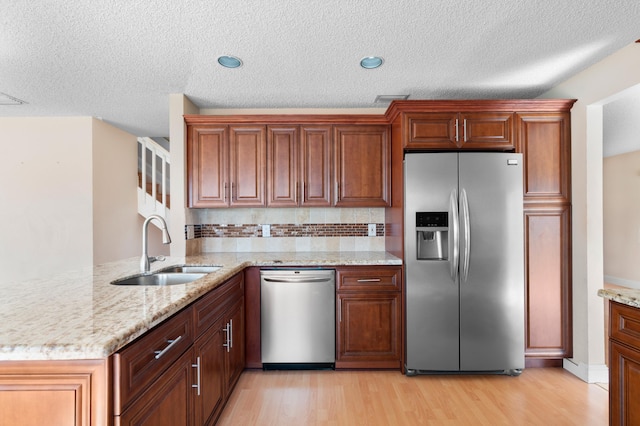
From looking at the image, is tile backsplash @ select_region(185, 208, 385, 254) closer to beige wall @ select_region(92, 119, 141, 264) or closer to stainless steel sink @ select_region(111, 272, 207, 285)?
stainless steel sink @ select_region(111, 272, 207, 285)

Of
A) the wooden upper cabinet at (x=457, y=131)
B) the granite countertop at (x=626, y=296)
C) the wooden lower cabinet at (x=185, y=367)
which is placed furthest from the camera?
the wooden upper cabinet at (x=457, y=131)

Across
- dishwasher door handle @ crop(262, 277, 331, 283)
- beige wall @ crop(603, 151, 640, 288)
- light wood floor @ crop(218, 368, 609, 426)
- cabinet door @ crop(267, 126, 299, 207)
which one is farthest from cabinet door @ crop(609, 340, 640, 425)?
beige wall @ crop(603, 151, 640, 288)

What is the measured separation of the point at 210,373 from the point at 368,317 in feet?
4.43

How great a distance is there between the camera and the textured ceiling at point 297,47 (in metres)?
1.82

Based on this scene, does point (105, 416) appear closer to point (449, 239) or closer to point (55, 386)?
point (55, 386)

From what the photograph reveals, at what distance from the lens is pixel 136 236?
4801 millimetres

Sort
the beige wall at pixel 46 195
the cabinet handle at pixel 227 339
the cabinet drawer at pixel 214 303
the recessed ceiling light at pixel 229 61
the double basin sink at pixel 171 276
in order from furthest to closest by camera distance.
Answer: the beige wall at pixel 46 195 → the recessed ceiling light at pixel 229 61 → the cabinet handle at pixel 227 339 → the double basin sink at pixel 171 276 → the cabinet drawer at pixel 214 303

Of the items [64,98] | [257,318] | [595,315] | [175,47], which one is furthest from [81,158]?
[595,315]

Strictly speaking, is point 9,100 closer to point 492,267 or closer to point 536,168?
point 492,267

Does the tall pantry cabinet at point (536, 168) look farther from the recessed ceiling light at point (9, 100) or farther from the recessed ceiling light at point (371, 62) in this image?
the recessed ceiling light at point (9, 100)

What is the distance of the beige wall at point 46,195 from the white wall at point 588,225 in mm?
4945

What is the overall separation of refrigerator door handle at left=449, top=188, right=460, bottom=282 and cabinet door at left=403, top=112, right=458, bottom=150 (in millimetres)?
428

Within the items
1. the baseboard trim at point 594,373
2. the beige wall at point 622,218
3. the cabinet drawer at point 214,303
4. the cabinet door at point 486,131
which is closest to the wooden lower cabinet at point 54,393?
the cabinet drawer at point 214,303

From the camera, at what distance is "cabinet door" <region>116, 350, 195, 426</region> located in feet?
3.47
